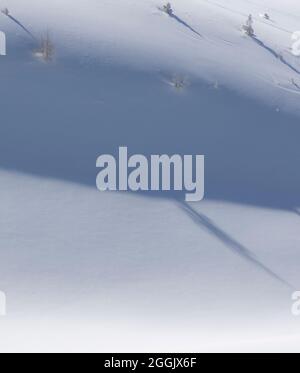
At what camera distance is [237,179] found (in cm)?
417

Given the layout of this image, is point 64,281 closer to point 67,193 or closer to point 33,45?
point 67,193

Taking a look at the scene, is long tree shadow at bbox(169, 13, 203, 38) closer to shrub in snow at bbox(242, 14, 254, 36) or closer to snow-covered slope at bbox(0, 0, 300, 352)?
snow-covered slope at bbox(0, 0, 300, 352)

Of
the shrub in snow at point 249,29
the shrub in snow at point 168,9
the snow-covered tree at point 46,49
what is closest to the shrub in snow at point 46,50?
the snow-covered tree at point 46,49

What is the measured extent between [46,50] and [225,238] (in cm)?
223

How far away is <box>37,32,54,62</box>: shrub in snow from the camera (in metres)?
4.42

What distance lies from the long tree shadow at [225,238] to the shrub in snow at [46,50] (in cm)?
174

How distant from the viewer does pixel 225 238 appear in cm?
385

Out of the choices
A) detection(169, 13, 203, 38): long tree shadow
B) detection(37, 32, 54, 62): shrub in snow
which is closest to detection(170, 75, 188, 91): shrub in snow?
detection(169, 13, 203, 38): long tree shadow

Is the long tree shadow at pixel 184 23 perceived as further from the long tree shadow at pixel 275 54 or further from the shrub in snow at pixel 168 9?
the long tree shadow at pixel 275 54

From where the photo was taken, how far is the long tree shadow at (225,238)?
12.4ft

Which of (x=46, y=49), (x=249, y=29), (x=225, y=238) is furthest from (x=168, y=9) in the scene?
(x=225, y=238)

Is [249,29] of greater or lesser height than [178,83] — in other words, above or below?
above

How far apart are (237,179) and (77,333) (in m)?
1.76

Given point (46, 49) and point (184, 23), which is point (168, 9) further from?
point (46, 49)
